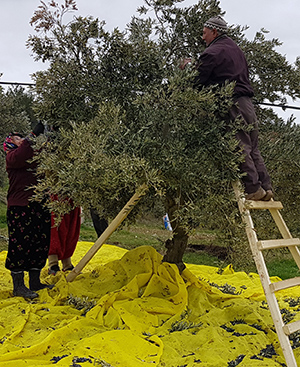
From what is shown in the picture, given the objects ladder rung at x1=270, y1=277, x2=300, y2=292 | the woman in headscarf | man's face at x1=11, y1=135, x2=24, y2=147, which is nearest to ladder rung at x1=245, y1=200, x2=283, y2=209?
ladder rung at x1=270, y1=277, x2=300, y2=292

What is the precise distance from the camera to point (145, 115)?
4.89 meters

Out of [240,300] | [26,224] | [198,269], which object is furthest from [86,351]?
[198,269]

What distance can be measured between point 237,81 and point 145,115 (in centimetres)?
134

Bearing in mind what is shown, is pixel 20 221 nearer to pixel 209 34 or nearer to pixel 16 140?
pixel 16 140

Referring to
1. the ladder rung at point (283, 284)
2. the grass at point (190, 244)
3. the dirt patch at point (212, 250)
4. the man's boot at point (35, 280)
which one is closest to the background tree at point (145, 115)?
the ladder rung at point (283, 284)

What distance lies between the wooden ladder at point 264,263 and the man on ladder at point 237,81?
21 cm

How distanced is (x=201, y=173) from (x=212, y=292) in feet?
10.0

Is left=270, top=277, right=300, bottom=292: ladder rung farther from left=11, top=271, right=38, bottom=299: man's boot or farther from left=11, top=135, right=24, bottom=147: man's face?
left=11, top=135, right=24, bottom=147: man's face

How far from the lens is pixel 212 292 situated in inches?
277

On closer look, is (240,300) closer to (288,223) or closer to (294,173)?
(288,223)

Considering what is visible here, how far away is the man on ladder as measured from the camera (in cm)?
504

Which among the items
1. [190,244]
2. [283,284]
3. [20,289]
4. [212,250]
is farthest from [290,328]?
[190,244]

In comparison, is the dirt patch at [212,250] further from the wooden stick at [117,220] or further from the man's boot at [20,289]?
the man's boot at [20,289]

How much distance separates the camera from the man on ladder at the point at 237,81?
5.04 meters
